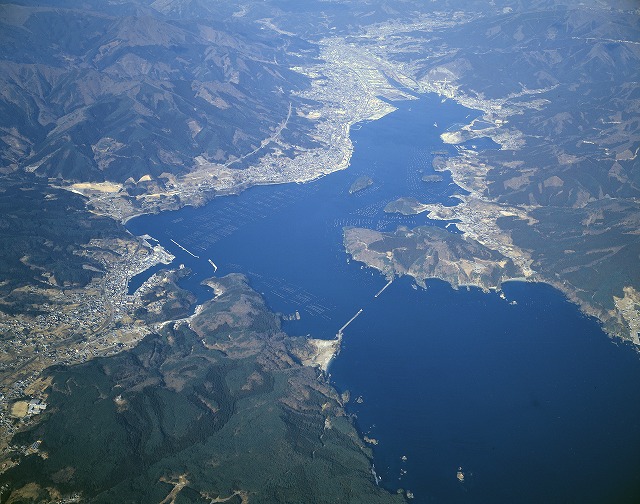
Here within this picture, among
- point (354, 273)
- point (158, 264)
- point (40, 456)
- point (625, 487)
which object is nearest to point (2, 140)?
point (158, 264)

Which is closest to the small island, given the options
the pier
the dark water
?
the dark water

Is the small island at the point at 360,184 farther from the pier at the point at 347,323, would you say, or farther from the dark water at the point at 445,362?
the pier at the point at 347,323

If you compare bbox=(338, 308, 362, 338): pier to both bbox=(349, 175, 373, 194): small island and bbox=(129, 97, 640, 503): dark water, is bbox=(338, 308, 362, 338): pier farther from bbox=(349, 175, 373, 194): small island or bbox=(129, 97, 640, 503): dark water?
bbox=(349, 175, 373, 194): small island

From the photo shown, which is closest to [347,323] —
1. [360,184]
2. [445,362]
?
[445,362]

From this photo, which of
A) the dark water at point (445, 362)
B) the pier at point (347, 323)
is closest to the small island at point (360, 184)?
the dark water at point (445, 362)

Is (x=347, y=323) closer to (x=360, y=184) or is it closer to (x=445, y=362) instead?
(x=445, y=362)

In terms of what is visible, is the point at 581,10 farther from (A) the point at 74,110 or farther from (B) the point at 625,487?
(B) the point at 625,487
